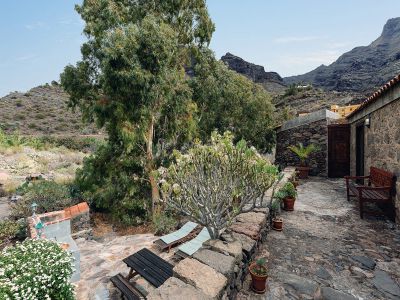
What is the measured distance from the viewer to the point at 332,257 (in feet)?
14.4

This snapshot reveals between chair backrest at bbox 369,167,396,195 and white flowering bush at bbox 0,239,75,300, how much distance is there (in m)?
7.19

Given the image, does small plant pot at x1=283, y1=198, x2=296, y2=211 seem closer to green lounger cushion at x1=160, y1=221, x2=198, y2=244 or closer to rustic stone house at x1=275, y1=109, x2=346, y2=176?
green lounger cushion at x1=160, y1=221, x2=198, y2=244

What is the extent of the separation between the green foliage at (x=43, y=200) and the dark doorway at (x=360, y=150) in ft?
36.8

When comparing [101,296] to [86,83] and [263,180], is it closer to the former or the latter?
[263,180]

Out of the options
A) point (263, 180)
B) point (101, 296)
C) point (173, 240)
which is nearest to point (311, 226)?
point (263, 180)

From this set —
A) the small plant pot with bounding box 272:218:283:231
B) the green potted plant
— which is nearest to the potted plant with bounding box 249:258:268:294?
the small plant pot with bounding box 272:218:283:231

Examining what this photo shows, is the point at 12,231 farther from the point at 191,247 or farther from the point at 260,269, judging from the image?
the point at 260,269

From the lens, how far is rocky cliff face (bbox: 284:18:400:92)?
146ft

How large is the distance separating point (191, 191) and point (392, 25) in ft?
371

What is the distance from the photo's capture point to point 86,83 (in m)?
8.48

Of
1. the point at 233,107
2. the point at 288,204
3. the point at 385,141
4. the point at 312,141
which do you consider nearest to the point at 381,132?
the point at 385,141

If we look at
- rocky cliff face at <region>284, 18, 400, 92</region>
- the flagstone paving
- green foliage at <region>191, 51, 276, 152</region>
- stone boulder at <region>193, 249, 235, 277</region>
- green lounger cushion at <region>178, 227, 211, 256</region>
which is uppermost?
rocky cliff face at <region>284, 18, 400, 92</region>

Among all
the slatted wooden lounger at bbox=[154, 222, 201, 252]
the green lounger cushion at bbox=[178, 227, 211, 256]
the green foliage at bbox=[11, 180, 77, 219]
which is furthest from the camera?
the green foliage at bbox=[11, 180, 77, 219]

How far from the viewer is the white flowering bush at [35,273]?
9.63 feet
